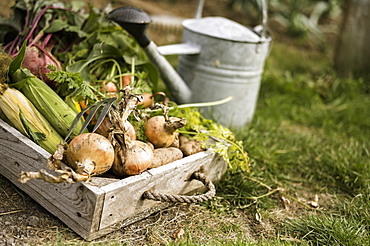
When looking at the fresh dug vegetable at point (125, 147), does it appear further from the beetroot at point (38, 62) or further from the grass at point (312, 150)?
the grass at point (312, 150)

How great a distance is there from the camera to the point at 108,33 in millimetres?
2680

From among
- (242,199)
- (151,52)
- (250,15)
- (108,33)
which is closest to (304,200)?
(242,199)

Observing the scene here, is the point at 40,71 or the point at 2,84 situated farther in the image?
the point at 40,71

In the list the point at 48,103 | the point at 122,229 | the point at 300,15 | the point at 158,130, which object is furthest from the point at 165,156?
the point at 300,15

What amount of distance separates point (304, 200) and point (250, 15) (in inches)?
196

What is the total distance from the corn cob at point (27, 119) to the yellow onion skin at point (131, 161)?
31 centimetres

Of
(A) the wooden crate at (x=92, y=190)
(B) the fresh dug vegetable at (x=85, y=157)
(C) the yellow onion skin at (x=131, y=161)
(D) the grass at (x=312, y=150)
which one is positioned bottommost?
(D) the grass at (x=312, y=150)

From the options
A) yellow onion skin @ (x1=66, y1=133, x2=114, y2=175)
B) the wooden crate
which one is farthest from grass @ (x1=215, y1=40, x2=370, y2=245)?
yellow onion skin @ (x1=66, y1=133, x2=114, y2=175)

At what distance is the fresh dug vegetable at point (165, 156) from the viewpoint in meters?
1.96

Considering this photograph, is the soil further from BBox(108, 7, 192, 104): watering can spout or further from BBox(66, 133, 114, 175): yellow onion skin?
Result: BBox(108, 7, 192, 104): watering can spout

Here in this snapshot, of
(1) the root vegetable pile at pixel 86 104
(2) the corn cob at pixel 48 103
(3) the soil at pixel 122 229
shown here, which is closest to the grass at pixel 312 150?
(3) the soil at pixel 122 229

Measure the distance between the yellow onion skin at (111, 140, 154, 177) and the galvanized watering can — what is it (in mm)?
1032

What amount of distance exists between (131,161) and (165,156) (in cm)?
27

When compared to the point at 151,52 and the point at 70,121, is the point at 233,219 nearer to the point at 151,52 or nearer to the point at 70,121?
the point at 70,121
